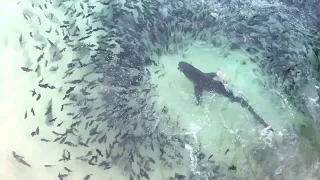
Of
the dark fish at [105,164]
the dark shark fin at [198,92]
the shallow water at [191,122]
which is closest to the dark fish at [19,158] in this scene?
the shallow water at [191,122]

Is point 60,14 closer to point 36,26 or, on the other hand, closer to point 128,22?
point 36,26

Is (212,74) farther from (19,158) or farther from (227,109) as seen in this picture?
(19,158)

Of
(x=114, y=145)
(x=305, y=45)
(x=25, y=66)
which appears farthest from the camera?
(x=305, y=45)

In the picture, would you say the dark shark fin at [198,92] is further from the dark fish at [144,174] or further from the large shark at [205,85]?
the dark fish at [144,174]

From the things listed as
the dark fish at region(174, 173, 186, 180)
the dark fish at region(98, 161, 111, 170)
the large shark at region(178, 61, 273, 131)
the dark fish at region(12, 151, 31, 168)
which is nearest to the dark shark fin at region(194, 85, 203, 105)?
the large shark at region(178, 61, 273, 131)

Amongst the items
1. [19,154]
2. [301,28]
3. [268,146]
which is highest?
[301,28]

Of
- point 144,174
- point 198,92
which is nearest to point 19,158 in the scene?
point 144,174

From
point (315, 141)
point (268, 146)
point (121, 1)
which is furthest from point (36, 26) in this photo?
point (315, 141)
